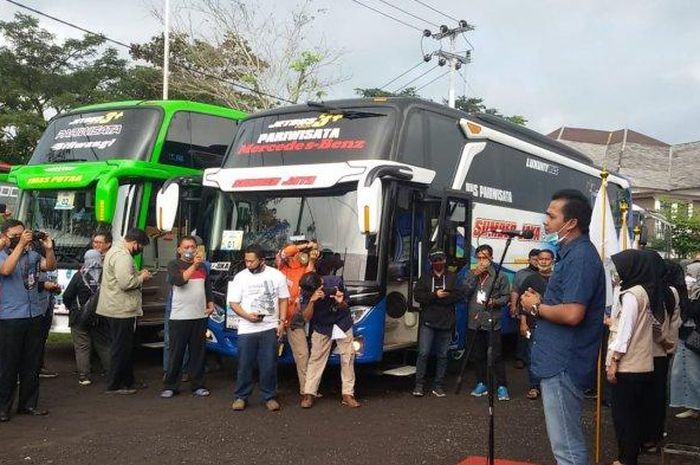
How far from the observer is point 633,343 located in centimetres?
500

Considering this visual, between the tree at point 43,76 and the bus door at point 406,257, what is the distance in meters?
22.4

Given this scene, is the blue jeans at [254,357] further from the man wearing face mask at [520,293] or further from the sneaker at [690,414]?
the sneaker at [690,414]

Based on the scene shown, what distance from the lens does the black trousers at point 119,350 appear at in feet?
24.7

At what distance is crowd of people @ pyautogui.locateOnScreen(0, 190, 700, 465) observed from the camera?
507cm

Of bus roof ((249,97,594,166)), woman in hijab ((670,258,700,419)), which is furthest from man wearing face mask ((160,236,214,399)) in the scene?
woman in hijab ((670,258,700,419))

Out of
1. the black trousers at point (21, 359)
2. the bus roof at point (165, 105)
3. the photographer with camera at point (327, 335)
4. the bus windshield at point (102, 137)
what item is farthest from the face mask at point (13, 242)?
the bus roof at point (165, 105)

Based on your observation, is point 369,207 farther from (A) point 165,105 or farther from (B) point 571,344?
(A) point 165,105

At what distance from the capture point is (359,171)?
7355 mm

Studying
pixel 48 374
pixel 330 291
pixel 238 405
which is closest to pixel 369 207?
pixel 330 291

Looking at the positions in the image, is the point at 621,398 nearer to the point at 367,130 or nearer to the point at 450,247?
the point at 450,247

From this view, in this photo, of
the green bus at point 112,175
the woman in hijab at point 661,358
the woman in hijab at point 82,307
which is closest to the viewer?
the woman in hijab at point 661,358

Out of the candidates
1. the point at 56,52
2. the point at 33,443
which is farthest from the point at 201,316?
the point at 56,52

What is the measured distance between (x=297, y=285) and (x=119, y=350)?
2130 millimetres

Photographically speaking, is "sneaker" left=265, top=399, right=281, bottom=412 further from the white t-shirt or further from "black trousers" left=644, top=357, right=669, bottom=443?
"black trousers" left=644, top=357, right=669, bottom=443
